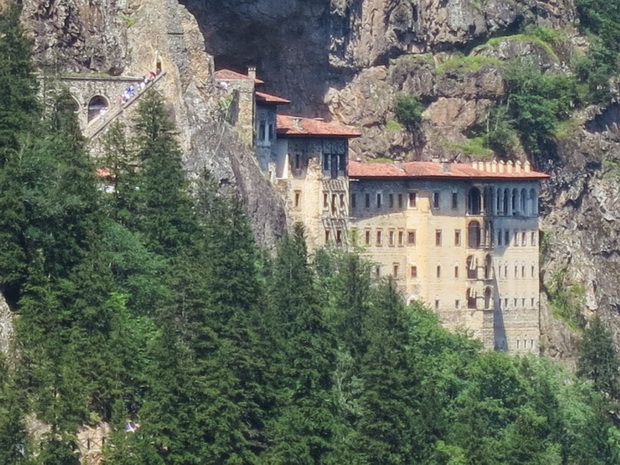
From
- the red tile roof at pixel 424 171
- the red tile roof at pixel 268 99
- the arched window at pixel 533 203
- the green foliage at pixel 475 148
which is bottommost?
the arched window at pixel 533 203

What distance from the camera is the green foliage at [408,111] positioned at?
15875 cm

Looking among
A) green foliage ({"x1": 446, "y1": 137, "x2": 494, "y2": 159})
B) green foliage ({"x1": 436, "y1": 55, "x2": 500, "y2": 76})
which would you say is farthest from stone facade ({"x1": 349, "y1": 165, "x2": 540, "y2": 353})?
green foliage ({"x1": 436, "y1": 55, "x2": 500, "y2": 76})

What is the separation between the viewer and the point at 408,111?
159m

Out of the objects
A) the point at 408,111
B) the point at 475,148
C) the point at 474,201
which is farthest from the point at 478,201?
the point at 475,148

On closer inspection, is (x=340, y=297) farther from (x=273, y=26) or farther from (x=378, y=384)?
(x=273, y=26)

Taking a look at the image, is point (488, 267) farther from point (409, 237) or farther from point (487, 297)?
point (409, 237)

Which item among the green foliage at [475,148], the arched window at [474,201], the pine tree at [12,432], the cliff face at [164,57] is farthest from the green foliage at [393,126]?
the pine tree at [12,432]

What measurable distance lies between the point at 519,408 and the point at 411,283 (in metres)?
14.6

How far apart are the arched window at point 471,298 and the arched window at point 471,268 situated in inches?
25.5

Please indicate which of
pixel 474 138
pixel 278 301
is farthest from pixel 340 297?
pixel 474 138

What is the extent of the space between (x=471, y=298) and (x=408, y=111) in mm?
13255

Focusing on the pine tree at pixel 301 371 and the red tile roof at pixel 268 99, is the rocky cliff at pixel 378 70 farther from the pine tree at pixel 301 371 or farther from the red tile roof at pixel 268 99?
the pine tree at pixel 301 371

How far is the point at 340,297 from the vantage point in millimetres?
128625

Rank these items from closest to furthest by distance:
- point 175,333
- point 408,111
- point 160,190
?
point 175,333, point 160,190, point 408,111
